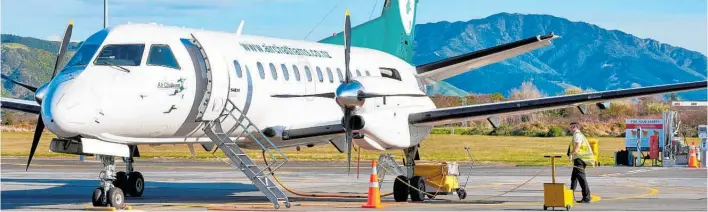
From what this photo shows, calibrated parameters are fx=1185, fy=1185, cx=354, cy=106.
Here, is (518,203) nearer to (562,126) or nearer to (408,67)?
(408,67)

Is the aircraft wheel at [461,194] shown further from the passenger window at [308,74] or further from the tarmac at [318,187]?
the passenger window at [308,74]

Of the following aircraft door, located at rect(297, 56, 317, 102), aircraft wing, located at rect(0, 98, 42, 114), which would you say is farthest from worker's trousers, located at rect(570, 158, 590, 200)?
aircraft wing, located at rect(0, 98, 42, 114)

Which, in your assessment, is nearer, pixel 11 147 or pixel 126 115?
pixel 126 115

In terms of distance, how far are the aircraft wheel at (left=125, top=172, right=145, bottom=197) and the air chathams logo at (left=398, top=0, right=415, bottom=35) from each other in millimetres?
9300

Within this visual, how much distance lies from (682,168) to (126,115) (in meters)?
24.0

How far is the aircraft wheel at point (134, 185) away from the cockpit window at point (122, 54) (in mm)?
4644

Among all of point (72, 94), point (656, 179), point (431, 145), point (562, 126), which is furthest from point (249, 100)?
point (562, 126)

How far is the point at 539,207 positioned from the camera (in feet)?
68.5

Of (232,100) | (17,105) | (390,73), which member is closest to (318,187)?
(390,73)

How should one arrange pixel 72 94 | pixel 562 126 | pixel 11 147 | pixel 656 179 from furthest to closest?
pixel 562 126, pixel 11 147, pixel 656 179, pixel 72 94

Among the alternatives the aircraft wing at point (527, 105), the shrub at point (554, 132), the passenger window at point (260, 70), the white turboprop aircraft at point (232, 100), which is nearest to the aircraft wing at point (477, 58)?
the white turboprop aircraft at point (232, 100)

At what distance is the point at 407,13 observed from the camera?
30.7 meters

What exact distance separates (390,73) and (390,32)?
362 cm

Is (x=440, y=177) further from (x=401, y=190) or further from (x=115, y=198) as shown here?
(x=115, y=198)
